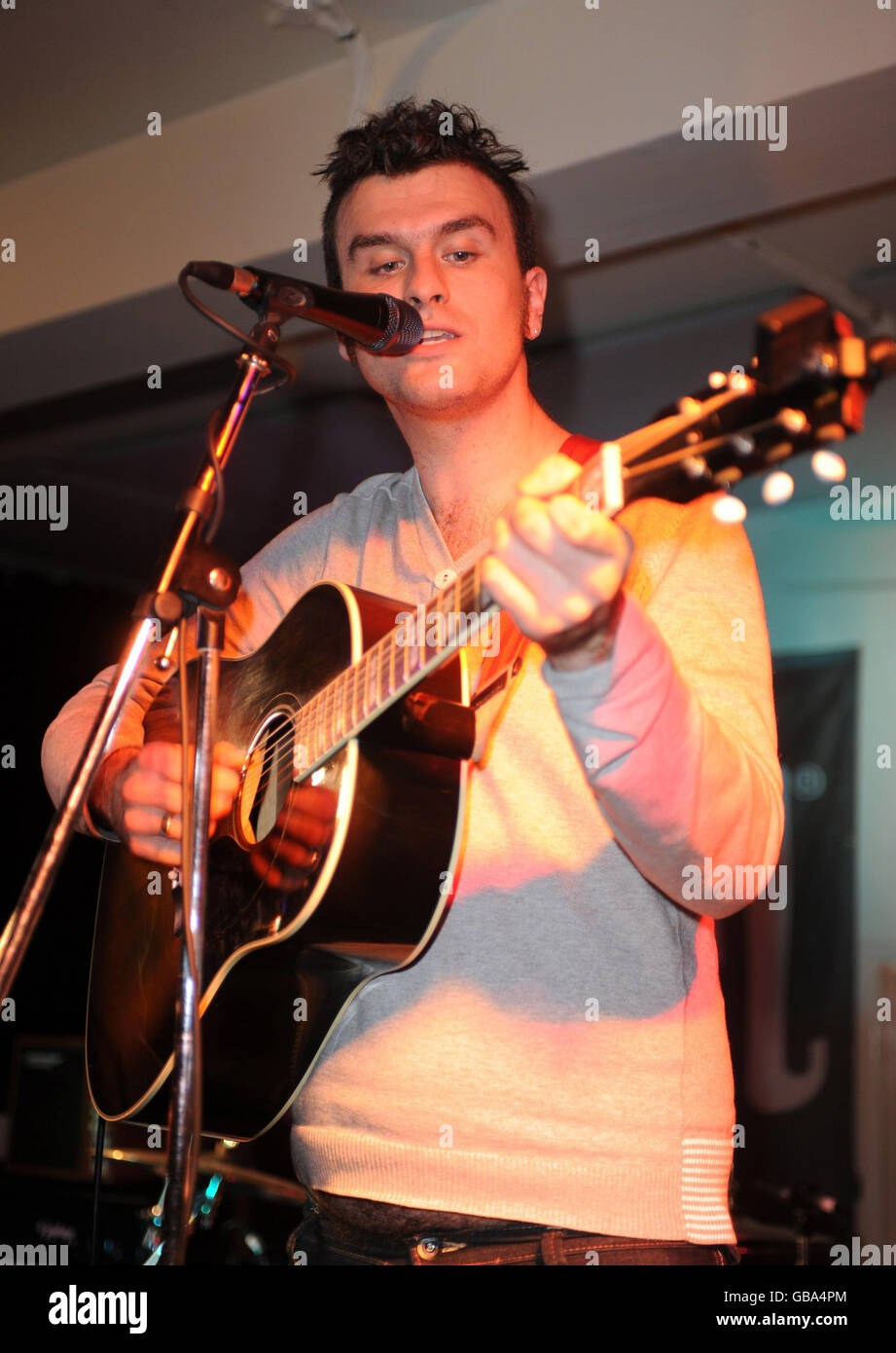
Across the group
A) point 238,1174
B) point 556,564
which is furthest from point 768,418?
point 238,1174

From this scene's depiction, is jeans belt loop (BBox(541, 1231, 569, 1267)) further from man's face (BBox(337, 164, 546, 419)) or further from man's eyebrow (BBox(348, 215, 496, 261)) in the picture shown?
man's eyebrow (BBox(348, 215, 496, 261))

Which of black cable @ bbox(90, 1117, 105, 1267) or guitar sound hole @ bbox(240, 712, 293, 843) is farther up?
guitar sound hole @ bbox(240, 712, 293, 843)

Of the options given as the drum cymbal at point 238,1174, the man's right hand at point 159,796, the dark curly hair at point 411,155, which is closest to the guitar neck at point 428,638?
the man's right hand at point 159,796

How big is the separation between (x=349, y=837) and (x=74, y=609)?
23.3 feet

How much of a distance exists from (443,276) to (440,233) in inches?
4.2

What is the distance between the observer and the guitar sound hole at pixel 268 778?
1.81 meters

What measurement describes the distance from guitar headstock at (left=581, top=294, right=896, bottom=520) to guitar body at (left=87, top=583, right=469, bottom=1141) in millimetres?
452

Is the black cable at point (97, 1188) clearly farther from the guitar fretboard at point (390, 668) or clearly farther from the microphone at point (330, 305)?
the microphone at point (330, 305)

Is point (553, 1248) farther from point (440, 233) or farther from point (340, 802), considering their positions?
point (440, 233)

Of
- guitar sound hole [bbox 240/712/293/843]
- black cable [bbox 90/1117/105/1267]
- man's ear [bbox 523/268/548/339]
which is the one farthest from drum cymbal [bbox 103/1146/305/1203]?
man's ear [bbox 523/268/548/339]

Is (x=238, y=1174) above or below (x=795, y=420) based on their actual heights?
below

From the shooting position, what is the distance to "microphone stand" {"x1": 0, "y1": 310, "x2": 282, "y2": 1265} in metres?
1.32

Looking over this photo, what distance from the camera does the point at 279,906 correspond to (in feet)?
5.53

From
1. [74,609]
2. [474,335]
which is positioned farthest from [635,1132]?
[74,609]
